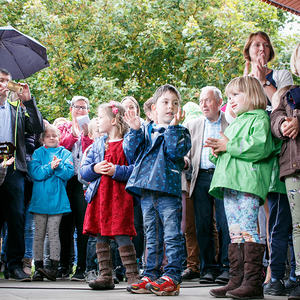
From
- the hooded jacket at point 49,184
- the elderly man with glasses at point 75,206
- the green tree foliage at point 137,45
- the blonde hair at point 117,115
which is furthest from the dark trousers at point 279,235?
the green tree foliage at point 137,45

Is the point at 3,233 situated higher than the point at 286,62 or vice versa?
the point at 286,62

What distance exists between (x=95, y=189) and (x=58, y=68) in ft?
34.3

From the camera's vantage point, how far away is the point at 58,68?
14289 millimetres

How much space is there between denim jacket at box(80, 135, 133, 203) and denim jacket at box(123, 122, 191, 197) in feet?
0.57

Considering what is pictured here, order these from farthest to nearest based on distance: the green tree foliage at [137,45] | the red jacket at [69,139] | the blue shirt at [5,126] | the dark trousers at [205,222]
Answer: the green tree foliage at [137,45]
the red jacket at [69,139]
the blue shirt at [5,126]
the dark trousers at [205,222]

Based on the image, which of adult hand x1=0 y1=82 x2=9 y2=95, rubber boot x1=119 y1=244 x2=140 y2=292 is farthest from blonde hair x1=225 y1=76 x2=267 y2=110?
adult hand x1=0 y1=82 x2=9 y2=95

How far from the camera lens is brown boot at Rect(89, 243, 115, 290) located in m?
4.19

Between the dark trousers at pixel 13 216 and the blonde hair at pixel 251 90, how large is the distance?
272 cm

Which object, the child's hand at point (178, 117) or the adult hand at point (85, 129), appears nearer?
the child's hand at point (178, 117)

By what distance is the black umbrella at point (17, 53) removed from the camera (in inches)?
262

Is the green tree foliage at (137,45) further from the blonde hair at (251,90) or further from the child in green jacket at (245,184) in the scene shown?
the child in green jacket at (245,184)

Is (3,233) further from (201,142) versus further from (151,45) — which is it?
(151,45)

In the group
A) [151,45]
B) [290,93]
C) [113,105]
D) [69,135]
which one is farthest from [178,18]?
[290,93]

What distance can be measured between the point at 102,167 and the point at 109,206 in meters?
0.36
